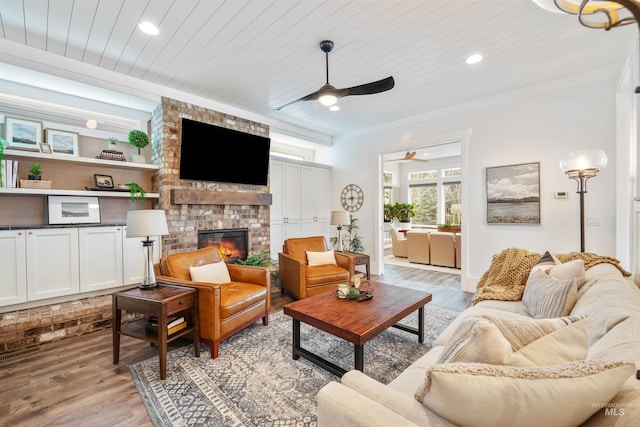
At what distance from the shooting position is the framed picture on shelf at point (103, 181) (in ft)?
11.7

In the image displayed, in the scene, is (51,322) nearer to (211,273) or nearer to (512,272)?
(211,273)

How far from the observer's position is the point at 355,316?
7.13ft

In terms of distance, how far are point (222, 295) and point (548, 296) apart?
2.56 m

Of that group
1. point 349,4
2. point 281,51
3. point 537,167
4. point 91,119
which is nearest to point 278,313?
point 281,51

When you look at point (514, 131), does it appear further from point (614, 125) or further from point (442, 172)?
point (442, 172)

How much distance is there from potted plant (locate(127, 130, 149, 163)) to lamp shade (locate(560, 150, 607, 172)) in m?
5.10

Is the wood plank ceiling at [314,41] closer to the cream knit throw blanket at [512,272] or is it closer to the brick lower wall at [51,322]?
the cream knit throw blanket at [512,272]

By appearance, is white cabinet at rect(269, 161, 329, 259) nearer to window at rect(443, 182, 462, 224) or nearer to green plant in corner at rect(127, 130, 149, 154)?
green plant in corner at rect(127, 130, 149, 154)

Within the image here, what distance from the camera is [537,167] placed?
378cm

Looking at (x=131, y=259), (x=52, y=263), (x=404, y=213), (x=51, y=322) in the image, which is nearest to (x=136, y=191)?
(x=131, y=259)

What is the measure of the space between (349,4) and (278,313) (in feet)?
10.4

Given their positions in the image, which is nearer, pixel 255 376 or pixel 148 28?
pixel 255 376

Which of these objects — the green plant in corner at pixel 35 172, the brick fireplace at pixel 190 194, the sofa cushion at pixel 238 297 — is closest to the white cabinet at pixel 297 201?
the brick fireplace at pixel 190 194

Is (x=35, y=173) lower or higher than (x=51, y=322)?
higher
